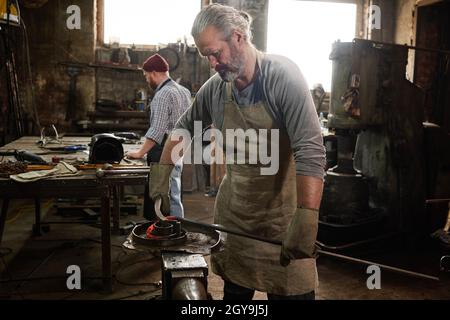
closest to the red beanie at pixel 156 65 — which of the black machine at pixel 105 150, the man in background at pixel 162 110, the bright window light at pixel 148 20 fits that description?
the man in background at pixel 162 110

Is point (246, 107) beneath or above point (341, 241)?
above

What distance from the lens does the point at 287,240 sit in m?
1.85

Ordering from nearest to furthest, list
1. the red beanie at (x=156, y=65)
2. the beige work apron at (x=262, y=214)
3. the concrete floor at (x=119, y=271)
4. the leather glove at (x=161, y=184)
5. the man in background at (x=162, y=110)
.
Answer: the beige work apron at (x=262, y=214) → the leather glove at (x=161, y=184) → the concrete floor at (x=119, y=271) → the man in background at (x=162, y=110) → the red beanie at (x=156, y=65)

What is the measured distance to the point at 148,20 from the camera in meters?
8.72

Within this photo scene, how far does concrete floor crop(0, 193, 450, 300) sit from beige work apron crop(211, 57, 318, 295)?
1582 mm

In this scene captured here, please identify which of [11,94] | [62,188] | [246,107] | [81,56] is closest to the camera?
[246,107]

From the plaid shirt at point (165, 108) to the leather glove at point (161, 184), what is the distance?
2.20m

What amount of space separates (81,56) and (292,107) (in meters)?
7.37

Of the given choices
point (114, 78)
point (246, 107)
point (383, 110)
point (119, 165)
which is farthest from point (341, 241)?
point (114, 78)

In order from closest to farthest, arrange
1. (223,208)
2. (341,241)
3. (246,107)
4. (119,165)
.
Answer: (246,107) < (223,208) < (119,165) < (341,241)

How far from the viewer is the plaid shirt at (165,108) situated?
4.66 m

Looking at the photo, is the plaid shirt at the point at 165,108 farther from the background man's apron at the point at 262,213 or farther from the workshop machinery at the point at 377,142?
the background man's apron at the point at 262,213
